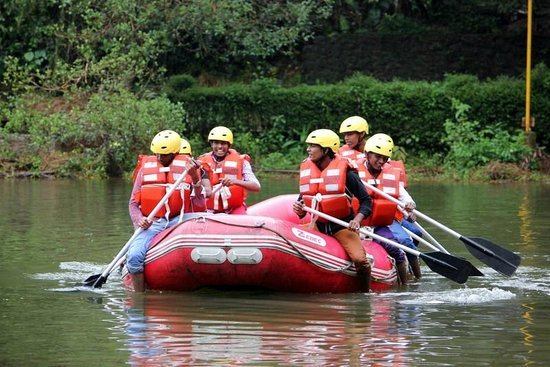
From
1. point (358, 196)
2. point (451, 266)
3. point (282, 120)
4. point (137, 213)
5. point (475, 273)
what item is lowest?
point (475, 273)

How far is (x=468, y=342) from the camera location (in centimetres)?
928

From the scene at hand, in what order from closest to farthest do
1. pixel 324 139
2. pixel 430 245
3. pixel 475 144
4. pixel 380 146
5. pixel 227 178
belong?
1. pixel 324 139
2. pixel 380 146
3. pixel 430 245
4. pixel 227 178
5. pixel 475 144

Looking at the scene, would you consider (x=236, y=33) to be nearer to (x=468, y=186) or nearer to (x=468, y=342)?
(x=468, y=186)

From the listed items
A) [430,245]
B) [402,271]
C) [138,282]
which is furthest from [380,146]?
[138,282]

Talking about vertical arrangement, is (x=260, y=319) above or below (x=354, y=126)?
below

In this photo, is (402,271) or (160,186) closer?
(160,186)

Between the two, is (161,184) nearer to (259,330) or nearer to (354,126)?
(354,126)

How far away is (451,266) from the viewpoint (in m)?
12.2

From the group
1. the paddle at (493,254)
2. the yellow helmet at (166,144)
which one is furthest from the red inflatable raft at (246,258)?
the paddle at (493,254)

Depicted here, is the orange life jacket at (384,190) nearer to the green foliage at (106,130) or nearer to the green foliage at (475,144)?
the green foliage at (475,144)

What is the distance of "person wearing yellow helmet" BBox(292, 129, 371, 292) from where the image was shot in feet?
38.5

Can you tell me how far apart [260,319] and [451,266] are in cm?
258

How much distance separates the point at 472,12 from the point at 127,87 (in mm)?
8522

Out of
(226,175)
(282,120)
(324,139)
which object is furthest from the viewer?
(282,120)
